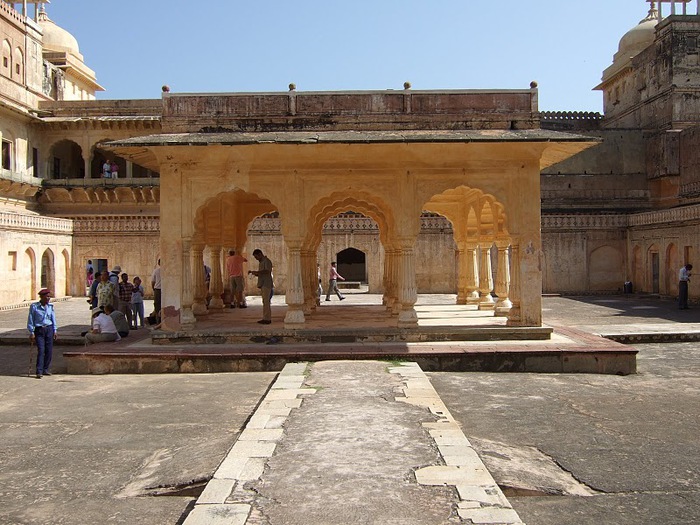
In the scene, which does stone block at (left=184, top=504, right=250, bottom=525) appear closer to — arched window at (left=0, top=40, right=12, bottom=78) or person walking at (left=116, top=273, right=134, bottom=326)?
person walking at (left=116, top=273, right=134, bottom=326)

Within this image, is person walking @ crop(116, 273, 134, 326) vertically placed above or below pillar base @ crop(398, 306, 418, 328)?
above

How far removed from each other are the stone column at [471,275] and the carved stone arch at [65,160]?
894 inches

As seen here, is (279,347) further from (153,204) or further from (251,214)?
(153,204)

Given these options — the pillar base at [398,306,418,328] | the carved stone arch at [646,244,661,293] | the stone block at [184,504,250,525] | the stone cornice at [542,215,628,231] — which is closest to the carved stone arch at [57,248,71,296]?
the pillar base at [398,306,418,328]

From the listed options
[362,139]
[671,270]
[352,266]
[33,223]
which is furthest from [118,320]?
[352,266]

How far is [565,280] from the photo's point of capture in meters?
23.9

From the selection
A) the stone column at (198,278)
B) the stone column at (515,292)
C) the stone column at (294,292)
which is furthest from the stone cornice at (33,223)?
the stone column at (515,292)

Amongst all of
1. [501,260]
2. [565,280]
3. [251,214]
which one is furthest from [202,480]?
[565,280]

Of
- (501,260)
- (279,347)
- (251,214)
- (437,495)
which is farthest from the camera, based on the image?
(251,214)

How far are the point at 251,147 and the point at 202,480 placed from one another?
6.56 m

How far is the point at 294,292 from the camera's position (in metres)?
10.8

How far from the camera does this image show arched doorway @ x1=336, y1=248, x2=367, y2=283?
31.4 m

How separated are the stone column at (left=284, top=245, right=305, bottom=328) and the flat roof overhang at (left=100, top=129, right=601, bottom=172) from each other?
1.84 m

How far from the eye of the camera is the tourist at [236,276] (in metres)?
15.0
